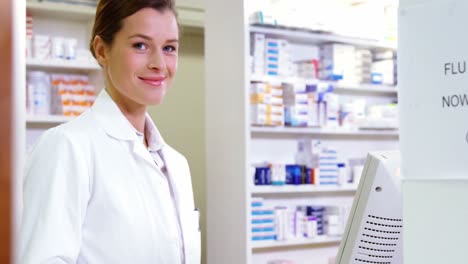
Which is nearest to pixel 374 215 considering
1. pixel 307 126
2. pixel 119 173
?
pixel 119 173

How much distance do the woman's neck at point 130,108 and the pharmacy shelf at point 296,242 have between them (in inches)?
117

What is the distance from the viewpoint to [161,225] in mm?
1716

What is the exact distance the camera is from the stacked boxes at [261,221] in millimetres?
4715

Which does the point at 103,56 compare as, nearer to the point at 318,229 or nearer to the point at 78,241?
the point at 78,241

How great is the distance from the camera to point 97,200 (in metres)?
1.57

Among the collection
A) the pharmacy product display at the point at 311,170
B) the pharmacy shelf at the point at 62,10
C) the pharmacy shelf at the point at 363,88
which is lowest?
the pharmacy product display at the point at 311,170

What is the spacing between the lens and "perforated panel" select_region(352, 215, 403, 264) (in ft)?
4.77

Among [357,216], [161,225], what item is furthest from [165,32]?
[357,216]

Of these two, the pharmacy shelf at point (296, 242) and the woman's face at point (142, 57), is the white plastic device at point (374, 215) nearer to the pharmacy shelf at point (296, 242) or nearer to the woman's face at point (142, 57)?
the woman's face at point (142, 57)

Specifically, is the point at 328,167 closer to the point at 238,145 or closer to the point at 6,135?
A: the point at 238,145

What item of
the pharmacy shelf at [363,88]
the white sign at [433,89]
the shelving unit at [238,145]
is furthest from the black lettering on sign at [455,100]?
the pharmacy shelf at [363,88]

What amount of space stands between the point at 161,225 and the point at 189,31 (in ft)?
15.3

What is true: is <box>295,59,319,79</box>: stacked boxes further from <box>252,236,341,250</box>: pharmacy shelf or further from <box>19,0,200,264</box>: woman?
<box>19,0,200,264</box>: woman

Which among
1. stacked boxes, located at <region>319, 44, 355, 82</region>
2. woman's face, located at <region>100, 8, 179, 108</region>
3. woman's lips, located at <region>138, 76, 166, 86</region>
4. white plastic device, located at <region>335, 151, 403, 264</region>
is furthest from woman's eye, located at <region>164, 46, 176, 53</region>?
stacked boxes, located at <region>319, 44, 355, 82</region>
